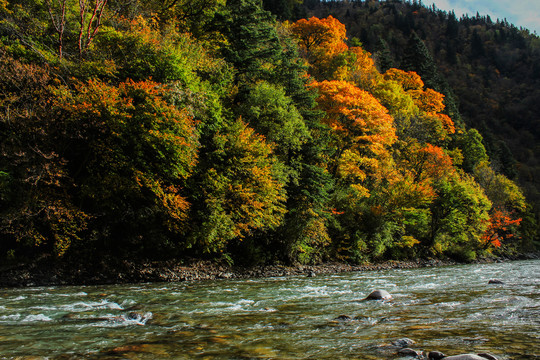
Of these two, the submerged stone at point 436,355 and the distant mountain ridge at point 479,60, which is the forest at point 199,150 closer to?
the submerged stone at point 436,355

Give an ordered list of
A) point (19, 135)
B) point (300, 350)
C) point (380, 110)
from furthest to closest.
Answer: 1. point (380, 110)
2. point (19, 135)
3. point (300, 350)

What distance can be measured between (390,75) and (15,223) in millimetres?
47875

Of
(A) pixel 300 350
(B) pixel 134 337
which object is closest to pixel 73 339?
(B) pixel 134 337

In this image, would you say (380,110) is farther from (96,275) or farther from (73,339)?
(73,339)

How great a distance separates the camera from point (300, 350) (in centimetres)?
470

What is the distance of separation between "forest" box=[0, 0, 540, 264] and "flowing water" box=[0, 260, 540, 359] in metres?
5.54

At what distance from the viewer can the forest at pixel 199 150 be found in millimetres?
13844

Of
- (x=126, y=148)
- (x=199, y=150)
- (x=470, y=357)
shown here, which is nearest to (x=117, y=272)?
(x=126, y=148)

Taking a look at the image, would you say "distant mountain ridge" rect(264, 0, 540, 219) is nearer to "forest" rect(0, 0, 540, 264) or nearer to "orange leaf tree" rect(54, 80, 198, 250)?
"forest" rect(0, 0, 540, 264)

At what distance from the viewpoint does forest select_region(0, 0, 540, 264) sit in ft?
45.4

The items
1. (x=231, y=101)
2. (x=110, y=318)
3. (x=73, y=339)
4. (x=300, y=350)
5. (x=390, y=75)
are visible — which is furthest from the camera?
(x=390, y=75)

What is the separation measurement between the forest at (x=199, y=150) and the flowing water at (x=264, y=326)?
5540mm

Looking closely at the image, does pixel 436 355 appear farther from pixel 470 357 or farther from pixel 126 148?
pixel 126 148

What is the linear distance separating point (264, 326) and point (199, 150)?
12.5m
